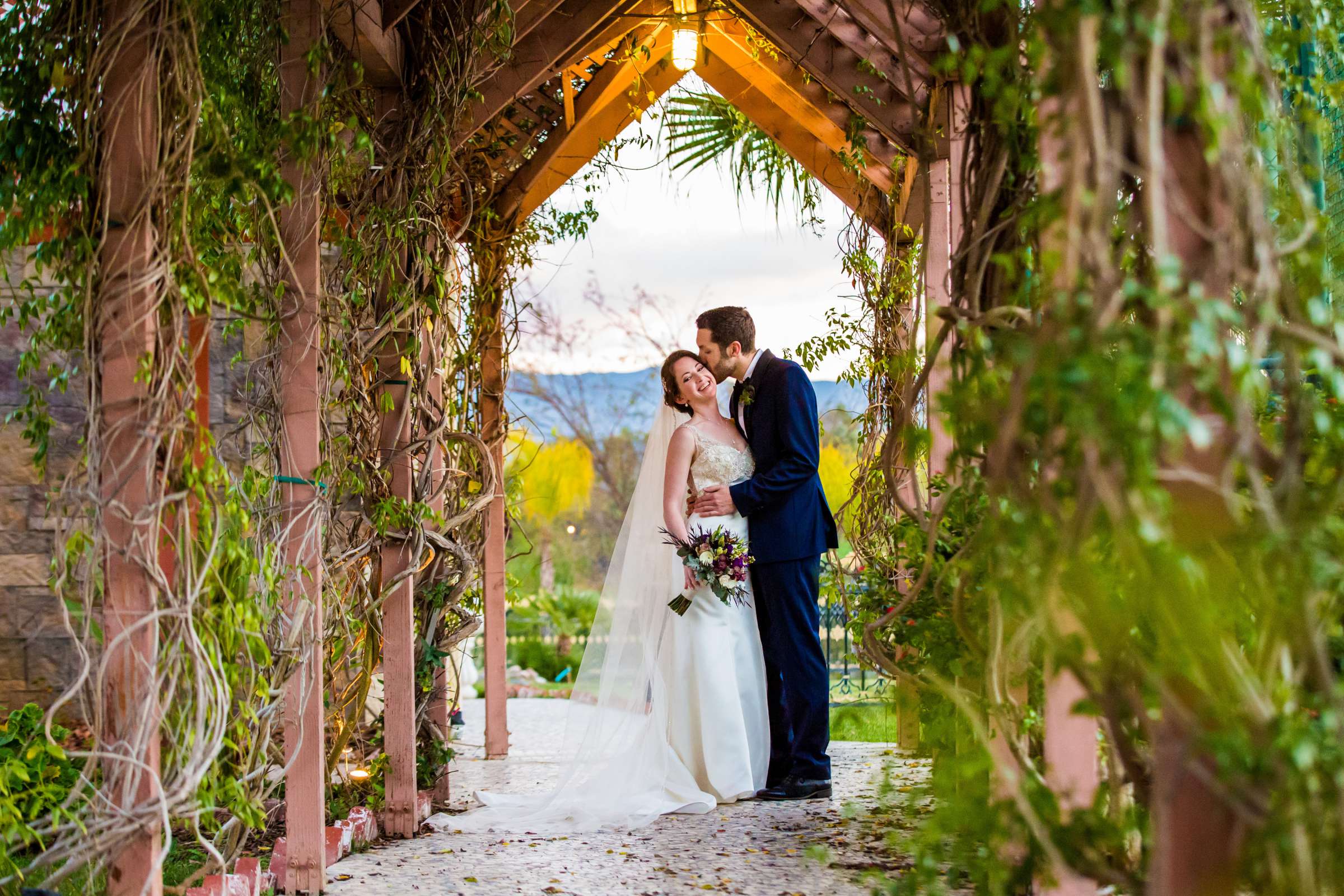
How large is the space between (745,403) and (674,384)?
33 centimetres

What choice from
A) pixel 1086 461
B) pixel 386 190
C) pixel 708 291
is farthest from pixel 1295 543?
pixel 708 291

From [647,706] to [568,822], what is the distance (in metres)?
0.65

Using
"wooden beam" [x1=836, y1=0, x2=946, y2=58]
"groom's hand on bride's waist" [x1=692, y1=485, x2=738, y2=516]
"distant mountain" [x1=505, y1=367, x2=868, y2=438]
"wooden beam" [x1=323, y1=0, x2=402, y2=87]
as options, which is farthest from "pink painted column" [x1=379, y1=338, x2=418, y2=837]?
"distant mountain" [x1=505, y1=367, x2=868, y2=438]

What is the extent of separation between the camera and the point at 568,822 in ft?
13.2

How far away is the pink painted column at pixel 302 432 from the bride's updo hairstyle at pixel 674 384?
195cm

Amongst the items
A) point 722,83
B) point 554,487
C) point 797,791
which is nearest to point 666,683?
point 797,791

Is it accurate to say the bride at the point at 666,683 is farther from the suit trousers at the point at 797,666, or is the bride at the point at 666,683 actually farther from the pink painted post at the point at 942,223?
the pink painted post at the point at 942,223

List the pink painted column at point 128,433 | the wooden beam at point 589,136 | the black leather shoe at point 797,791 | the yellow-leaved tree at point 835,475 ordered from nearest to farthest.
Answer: the pink painted column at point 128,433 → the black leather shoe at point 797,791 → the wooden beam at point 589,136 → the yellow-leaved tree at point 835,475

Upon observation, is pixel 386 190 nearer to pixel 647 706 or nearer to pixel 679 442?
pixel 679 442

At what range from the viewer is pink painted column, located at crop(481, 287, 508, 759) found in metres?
5.41

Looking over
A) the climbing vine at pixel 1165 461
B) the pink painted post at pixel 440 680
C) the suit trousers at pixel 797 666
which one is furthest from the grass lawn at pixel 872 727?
the climbing vine at pixel 1165 461

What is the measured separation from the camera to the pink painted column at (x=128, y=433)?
7.03 feet

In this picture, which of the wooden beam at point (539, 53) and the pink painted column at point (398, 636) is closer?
the pink painted column at point (398, 636)

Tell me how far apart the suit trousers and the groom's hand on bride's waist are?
272mm
